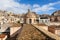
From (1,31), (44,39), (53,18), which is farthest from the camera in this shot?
(53,18)

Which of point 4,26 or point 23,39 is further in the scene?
point 4,26

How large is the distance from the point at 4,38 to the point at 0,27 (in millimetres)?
7583

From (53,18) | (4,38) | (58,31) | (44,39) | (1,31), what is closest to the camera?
(44,39)

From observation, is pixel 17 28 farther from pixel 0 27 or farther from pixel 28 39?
pixel 28 39

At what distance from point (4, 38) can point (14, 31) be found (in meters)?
1.54

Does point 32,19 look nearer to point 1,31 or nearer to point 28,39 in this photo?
point 1,31

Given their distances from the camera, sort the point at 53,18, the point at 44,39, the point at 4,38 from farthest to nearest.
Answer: the point at 53,18 → the point at 4,38 → the point at 44,39

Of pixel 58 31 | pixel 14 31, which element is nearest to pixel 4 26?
pixel 14 31

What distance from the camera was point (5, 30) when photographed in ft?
83.3

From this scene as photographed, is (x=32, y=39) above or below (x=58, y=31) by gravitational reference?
above

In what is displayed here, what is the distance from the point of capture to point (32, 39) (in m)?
7.78

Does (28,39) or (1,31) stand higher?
(28,39)

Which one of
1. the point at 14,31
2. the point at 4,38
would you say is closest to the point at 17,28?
the point at 14,31

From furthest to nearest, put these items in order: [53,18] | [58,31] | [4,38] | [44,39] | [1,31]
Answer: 1. [53,18]
2. [1,31]
3. [58,31]
4. [4,38]
5. [44,39]
